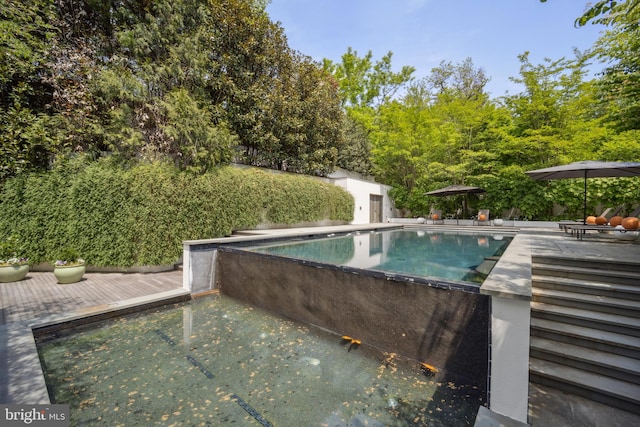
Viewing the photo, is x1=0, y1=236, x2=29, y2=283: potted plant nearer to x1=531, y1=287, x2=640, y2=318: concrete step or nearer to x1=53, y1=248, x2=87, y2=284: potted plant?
x1=53, y1=248, x2=87, y2=284: potted plant

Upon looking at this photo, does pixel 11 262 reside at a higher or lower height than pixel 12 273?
higher

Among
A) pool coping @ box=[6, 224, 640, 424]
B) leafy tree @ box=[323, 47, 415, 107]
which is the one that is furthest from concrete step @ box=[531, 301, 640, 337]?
leafy tree @ box=[323, 47, 415, 107]

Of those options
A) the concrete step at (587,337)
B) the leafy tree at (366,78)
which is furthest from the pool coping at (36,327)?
the leafy tree at (366,78)

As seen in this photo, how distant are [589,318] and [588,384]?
89 cm

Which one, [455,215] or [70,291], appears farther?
[455,215]

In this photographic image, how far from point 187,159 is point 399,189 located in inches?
571

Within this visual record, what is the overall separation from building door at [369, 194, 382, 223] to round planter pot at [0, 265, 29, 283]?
51.2ft

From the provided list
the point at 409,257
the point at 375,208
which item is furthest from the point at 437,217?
the point at 409,257

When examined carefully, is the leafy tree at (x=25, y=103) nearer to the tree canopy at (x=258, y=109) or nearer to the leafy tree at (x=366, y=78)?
the tree canopy at (x=258, y=109)

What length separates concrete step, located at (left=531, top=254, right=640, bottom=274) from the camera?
A: 12.3ft

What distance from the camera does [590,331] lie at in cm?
303

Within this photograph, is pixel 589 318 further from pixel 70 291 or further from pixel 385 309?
pixel 70 291

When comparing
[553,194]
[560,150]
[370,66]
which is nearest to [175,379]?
[553,194]

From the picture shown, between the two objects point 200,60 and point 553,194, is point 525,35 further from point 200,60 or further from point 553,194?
point 200,60
